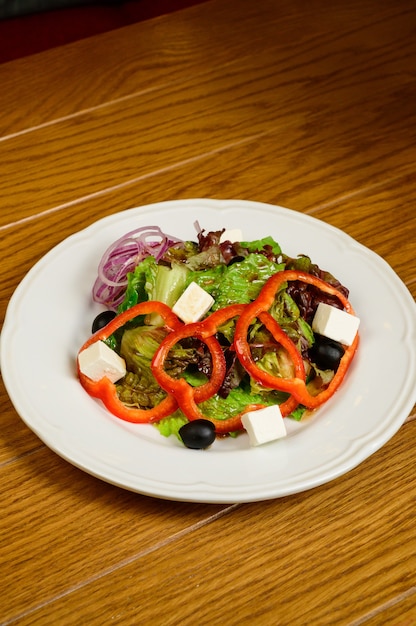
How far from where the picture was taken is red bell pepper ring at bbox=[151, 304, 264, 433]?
170 cm

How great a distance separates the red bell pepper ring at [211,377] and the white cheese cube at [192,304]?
2 cm

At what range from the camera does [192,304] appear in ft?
5.84

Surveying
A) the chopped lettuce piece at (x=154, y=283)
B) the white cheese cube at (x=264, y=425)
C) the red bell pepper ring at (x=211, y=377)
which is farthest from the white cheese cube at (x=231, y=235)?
the white cheese cube at (x=264, y=425)

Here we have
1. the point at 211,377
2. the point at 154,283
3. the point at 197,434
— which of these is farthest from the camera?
the point at 154,283

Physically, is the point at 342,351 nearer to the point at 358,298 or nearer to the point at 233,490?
the point at 358,298

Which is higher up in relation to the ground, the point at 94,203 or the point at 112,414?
the point at 94,203

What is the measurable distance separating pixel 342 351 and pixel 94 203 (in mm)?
872

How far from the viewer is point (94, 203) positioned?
233cm

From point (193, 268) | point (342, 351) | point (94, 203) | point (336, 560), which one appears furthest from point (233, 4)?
point (336, 560)

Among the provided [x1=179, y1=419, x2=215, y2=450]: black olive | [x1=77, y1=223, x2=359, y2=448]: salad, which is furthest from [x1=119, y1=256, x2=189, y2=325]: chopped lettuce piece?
[x1=179, y1=419, x2=215, y2=450]: black olive

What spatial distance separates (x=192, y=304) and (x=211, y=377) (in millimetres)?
160

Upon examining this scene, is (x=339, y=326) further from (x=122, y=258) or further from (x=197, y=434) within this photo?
(x=122, y=258)

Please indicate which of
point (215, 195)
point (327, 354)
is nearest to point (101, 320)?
point (327, 354)

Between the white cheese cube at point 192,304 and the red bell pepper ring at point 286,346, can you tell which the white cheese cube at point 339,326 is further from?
the white cheese cube at point 192,304
